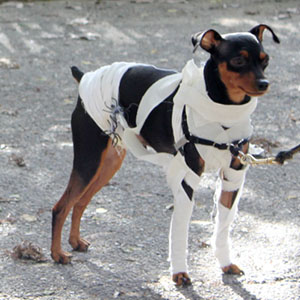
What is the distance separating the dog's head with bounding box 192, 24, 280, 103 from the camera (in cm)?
380

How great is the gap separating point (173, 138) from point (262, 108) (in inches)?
155

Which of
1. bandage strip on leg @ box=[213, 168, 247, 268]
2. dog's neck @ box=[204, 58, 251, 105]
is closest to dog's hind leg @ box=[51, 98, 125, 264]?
bandage strip on leg @ box=[213, 168, 247, 268]

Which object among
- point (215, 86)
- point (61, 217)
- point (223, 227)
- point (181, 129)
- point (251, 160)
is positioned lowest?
point (61, 217)

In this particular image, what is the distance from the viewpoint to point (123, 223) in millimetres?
5383

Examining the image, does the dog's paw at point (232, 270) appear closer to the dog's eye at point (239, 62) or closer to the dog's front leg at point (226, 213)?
the dog's front leg at point (226, 213)

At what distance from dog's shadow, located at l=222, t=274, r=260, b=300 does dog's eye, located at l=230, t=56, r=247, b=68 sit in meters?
1.38

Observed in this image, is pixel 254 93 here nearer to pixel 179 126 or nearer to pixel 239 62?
pixel 239 62

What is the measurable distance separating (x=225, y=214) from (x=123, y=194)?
5.60 ft

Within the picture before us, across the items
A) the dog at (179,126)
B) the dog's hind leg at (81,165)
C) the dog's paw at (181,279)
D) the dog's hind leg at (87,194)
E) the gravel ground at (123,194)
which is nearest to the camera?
the dog at (179,126)

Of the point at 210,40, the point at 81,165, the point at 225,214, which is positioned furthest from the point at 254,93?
the point at 81,165

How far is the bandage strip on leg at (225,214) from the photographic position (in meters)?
4.31

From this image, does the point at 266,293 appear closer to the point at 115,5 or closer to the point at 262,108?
the point at 262,108

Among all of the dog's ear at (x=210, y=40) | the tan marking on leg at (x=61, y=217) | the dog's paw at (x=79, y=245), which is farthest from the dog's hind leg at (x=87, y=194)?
the dog's ear at (x=210, y=40)

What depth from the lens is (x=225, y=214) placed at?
14.4 ft
